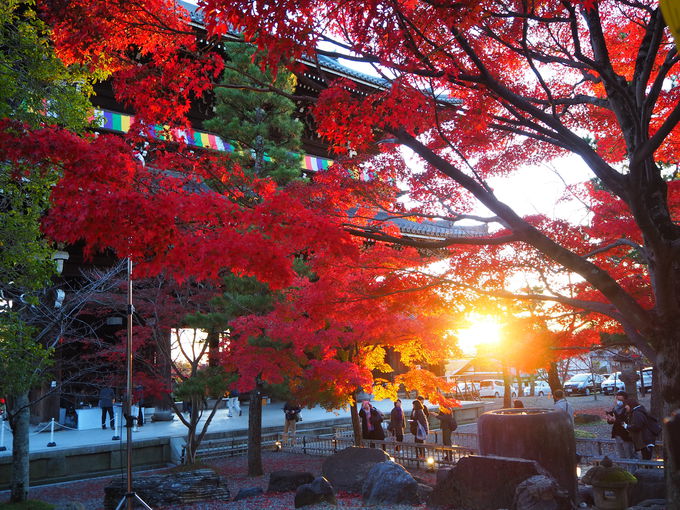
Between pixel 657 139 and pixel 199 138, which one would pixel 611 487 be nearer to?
pixel 657 139

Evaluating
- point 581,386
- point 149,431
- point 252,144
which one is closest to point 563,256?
point 252,144

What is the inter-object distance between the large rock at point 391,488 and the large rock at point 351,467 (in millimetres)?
1149

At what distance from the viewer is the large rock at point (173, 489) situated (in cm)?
959

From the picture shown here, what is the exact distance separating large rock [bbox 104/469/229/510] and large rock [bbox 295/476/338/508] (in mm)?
1990

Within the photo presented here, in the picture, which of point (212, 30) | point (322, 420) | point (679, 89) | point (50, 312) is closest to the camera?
point (212, 30)

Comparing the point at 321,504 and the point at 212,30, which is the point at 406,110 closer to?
the point at 212,30

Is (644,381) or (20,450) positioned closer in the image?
(20,450)

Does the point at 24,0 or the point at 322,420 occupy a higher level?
the point at 24,0

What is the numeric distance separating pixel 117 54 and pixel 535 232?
6.12m

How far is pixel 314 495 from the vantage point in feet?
29.0

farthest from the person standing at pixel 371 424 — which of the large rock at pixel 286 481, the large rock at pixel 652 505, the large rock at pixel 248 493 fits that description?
the large rock at pixel 652 505

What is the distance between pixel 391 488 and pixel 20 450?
20.5 feet

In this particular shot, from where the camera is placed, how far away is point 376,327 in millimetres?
11625

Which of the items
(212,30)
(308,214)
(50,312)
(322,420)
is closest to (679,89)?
(308,214)
